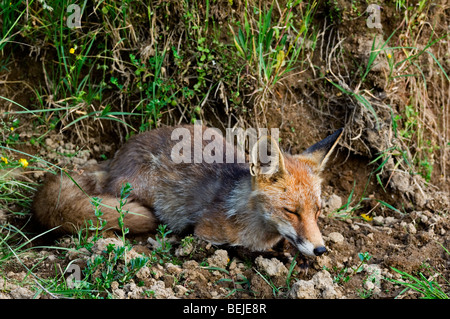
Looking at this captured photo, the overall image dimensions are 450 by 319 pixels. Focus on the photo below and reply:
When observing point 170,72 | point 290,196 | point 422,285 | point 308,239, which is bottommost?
point 422,285

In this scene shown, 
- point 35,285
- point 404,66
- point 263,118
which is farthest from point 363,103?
point 35,285

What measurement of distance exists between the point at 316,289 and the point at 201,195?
1.71 metres

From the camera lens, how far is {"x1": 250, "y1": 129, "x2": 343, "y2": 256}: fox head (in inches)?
160

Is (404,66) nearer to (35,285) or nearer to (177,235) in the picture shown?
(177,235)

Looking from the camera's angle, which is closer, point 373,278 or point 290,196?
point 373,278

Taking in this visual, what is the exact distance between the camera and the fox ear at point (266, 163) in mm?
4129

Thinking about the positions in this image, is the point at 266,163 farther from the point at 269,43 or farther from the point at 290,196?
the point at 269,43

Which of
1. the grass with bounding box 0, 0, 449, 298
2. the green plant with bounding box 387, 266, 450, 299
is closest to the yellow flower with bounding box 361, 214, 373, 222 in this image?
the grass with bounding box 0, 0, 449, 298

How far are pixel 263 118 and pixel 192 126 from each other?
2.76 ft

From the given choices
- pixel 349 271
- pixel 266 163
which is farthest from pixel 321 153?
pixel 349 271

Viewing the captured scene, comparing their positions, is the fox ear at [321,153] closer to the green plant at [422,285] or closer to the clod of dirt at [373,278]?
the clod of dirt at [373,278]

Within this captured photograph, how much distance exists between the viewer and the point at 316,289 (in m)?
3.79

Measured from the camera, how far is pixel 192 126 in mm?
5445

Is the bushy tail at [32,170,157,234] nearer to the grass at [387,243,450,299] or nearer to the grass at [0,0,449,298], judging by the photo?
the grass at [0,0,449,298]
